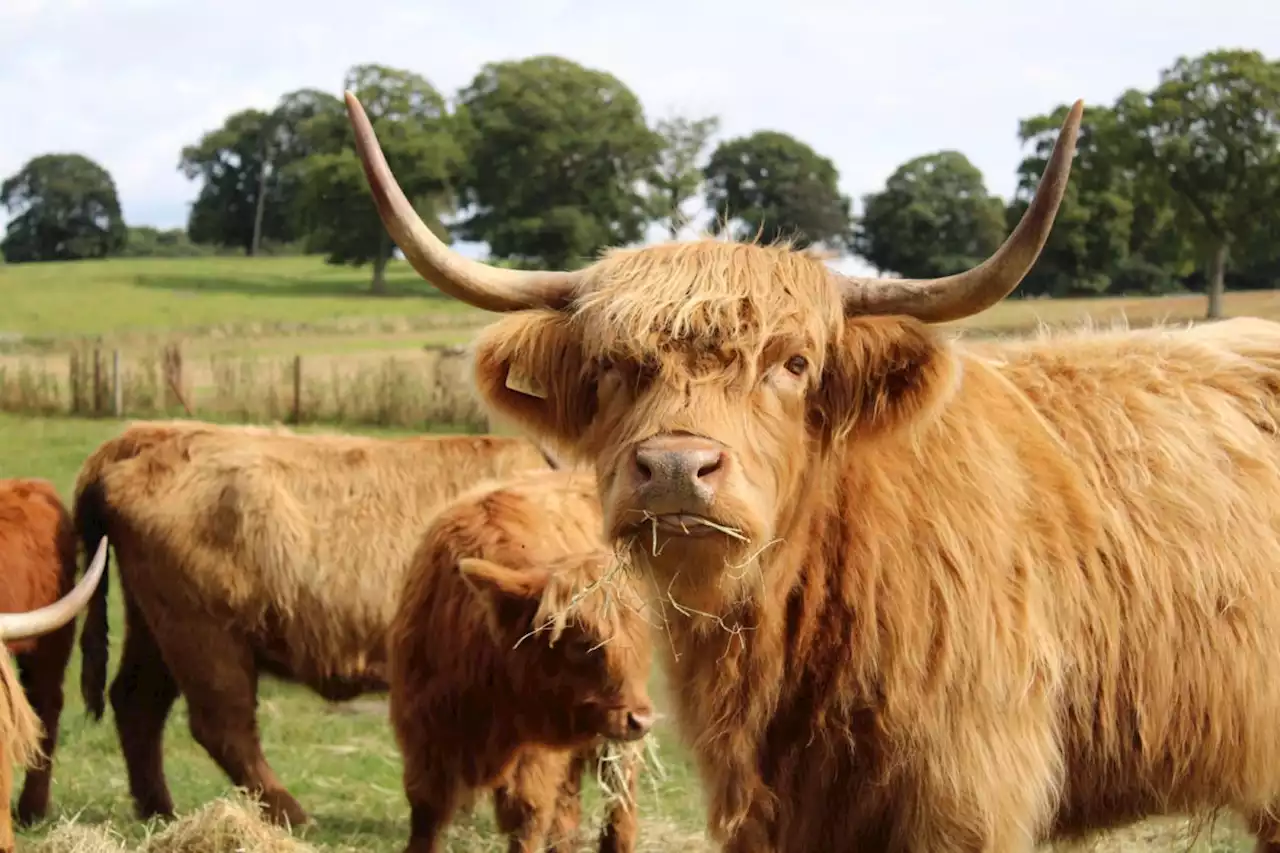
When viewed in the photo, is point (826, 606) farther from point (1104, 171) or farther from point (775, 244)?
point (1104, 171)

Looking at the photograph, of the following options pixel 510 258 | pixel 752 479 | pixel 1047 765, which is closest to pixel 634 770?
pixel 1047 765

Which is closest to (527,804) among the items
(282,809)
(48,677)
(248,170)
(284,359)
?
(282,809)

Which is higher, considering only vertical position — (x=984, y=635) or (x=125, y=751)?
(x=984, y=635)

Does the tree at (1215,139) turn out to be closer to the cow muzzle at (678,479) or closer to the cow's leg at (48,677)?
the cow's leg at (48,677)

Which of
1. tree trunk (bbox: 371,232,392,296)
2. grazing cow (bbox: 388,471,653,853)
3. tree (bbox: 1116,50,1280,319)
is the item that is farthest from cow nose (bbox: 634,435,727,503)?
tree trunk (bbox: 371,232,392,296)

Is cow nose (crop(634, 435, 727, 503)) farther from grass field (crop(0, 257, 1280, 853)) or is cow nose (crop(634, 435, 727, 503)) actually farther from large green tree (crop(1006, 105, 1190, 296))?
large green tree (crop(1006, 105, 1190, 296))

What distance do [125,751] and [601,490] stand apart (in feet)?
14.9

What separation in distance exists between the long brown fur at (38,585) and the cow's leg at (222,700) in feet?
1.77

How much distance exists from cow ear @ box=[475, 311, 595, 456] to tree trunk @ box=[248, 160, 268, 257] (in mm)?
63178

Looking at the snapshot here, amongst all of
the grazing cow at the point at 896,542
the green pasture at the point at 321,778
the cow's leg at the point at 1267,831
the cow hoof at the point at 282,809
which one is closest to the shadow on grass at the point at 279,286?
the green pasture at the point at 321,778

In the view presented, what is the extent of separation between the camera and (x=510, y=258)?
89.2 ft

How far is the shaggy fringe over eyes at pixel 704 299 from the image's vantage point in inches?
104

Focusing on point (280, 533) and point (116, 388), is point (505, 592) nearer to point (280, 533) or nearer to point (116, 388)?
point (280, 533)

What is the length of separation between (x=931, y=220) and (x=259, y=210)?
177 feet
